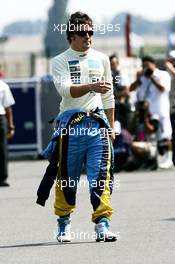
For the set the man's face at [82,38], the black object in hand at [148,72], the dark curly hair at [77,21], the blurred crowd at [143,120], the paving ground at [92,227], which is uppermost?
the dark curly hair at [77,21]

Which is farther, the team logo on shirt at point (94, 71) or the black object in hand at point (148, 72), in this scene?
the black object in hand at point (148, 72)

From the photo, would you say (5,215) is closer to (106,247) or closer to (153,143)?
(106,247)

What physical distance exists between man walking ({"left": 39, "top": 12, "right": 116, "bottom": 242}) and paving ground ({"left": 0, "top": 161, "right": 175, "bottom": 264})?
0.30 metres

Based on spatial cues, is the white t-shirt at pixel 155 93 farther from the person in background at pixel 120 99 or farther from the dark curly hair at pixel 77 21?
the dark curly hair at pixel 77 21

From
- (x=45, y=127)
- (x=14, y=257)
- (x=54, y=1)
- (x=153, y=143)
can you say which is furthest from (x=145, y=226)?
(x=54, y=1)

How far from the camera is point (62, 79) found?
36.1 feet

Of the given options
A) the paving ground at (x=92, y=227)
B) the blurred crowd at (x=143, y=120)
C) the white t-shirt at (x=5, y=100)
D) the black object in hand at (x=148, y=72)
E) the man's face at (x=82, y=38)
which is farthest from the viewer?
the black object in hand at (x=148, y=72)

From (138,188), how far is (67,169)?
5.81 metres

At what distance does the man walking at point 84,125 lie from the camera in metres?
11.0

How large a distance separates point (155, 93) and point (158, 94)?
5 centimetres

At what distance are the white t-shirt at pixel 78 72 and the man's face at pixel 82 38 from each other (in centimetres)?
6

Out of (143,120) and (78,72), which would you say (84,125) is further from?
(143,120)

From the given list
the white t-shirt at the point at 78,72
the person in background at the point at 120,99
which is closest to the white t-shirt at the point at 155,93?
the person in background at the point at 120,99

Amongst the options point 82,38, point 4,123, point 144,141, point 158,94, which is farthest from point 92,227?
point 158,94
